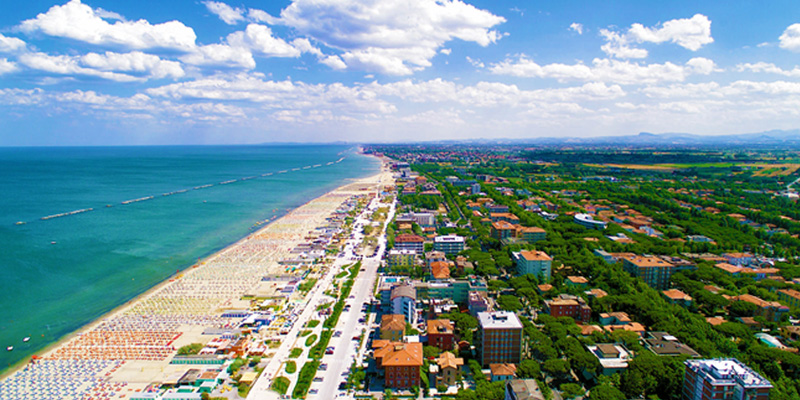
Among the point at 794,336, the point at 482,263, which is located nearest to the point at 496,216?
the point at 482,263

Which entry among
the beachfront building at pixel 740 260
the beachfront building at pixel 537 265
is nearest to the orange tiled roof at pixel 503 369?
the beachfront building at pixel 537 265

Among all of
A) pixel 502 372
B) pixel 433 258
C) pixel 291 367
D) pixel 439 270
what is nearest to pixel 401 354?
pixel 502 372

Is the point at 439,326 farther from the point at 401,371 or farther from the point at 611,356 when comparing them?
the point at 611,356

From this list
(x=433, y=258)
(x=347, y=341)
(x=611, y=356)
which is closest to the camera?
(x=611, y=356)

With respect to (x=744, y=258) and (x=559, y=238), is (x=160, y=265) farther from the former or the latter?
(x=744, y=258)

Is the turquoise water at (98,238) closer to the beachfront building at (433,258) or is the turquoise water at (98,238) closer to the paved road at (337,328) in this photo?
the paved road at (337,328)

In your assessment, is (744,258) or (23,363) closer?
(23,363)
